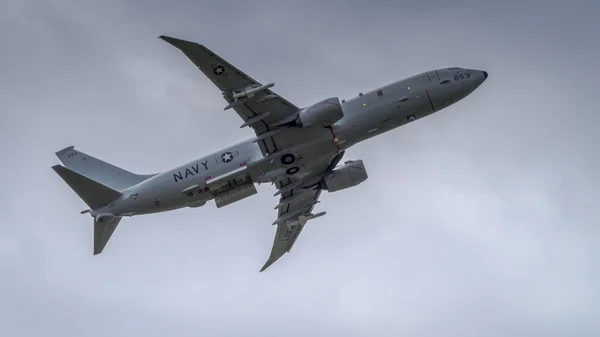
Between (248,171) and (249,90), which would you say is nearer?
(249,90)

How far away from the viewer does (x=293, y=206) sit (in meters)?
70.6

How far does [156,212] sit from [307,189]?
42.4 ft

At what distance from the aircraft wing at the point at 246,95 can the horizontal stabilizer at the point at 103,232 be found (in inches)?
495

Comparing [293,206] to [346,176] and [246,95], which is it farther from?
[246,95]

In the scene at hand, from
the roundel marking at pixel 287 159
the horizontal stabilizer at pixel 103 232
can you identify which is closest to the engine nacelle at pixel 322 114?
the roundel marking at pixel 287 159

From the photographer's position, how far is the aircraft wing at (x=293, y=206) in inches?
2643

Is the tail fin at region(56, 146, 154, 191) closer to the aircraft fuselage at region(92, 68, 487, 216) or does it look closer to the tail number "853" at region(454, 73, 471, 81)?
the aircraft fuselage at region(92, 68, 487, 216)

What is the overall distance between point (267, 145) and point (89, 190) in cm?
1328

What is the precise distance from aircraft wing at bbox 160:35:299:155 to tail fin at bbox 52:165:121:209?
11399 mm

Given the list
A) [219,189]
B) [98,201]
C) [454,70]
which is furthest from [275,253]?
[454,70]

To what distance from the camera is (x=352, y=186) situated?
219 feet

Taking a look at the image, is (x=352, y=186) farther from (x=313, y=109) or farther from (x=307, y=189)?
(x=313, y=109)

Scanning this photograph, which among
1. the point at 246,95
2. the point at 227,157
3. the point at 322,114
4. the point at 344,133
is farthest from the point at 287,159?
the point at 246,95

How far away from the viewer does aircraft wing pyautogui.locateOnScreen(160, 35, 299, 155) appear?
183 feet
